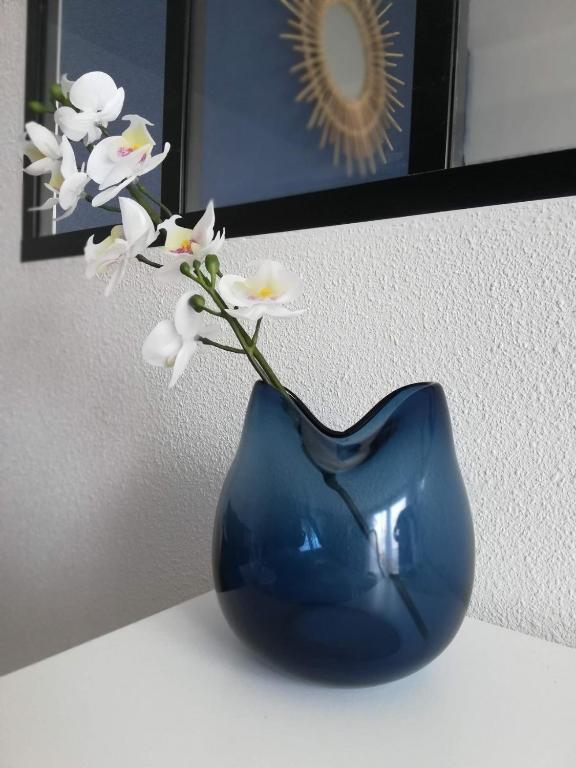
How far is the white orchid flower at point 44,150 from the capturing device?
53 centimetres

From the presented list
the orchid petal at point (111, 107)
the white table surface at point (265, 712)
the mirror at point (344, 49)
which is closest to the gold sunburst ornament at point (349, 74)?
the mirror at point (344, 49)

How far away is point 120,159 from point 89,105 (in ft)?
0.23

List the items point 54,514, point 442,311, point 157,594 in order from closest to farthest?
1. point 442,311
2. point 157,594
3. point 54,514

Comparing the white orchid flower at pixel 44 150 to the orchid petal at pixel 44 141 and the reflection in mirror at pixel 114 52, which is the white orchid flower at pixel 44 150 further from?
Answer: the reflection in mirror at pixel 114 52

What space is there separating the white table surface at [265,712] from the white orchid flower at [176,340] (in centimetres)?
25

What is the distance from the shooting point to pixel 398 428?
492mm

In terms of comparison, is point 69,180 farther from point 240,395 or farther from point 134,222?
point 240,395

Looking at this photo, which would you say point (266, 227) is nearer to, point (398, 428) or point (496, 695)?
point (398, 428)

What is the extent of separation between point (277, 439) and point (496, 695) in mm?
268

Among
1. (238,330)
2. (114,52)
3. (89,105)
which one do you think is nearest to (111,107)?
(89,105)

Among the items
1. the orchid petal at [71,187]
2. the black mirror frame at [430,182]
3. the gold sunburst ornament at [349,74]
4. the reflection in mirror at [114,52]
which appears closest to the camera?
the orchid petal at [71,187]

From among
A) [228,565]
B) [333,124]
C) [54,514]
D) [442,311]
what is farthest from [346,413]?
[54,514]

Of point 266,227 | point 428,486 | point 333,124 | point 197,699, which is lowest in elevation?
point 197,699

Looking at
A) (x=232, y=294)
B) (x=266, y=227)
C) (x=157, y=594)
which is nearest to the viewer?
(x=232, y=294)
